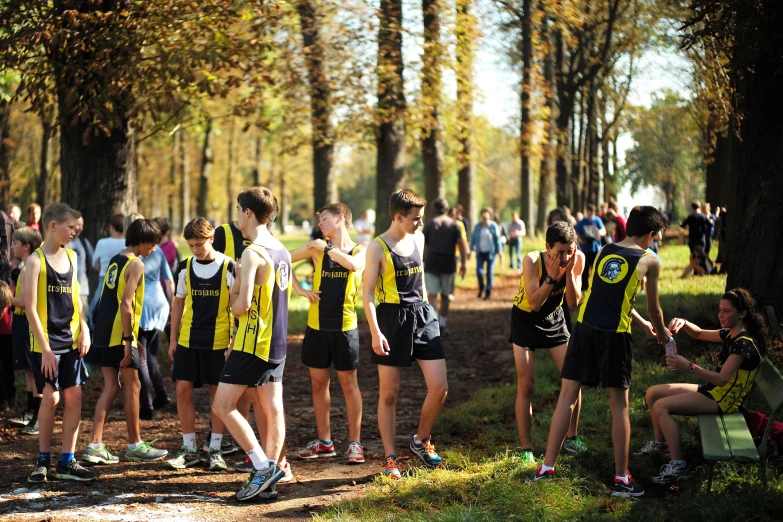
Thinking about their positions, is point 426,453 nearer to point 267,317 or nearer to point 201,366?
point 267,317

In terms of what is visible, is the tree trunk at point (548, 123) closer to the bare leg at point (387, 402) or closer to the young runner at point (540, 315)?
the young runner at point (540, 315)

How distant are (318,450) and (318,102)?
11.3m

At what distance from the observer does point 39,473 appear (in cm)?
666

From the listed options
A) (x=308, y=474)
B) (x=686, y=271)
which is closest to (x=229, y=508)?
(x=308, y=474)

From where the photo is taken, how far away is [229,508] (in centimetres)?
608

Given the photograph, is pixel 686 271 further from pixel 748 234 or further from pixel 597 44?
pixel 597 44

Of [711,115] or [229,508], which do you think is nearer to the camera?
[229,508]

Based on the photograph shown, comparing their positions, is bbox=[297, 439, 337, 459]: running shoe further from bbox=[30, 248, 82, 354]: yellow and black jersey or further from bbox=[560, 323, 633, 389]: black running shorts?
bbox=[560, 323, 633, 389]: black running shorts

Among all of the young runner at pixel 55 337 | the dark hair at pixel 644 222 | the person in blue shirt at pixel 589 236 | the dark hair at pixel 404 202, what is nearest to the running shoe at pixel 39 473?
the young runner at pixel 55 337

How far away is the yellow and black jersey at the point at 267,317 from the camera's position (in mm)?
6203

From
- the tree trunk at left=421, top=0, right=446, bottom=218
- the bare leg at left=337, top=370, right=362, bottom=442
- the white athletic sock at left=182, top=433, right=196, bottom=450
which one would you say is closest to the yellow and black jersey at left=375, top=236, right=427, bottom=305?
the bare leg at left=337, top=370, right=362, bottom=442

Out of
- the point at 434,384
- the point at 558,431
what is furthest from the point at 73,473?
the point at 558,431

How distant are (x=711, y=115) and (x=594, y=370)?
10065 mm

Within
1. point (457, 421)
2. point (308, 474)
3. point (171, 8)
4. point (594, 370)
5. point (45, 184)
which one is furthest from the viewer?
point (45, 184)
